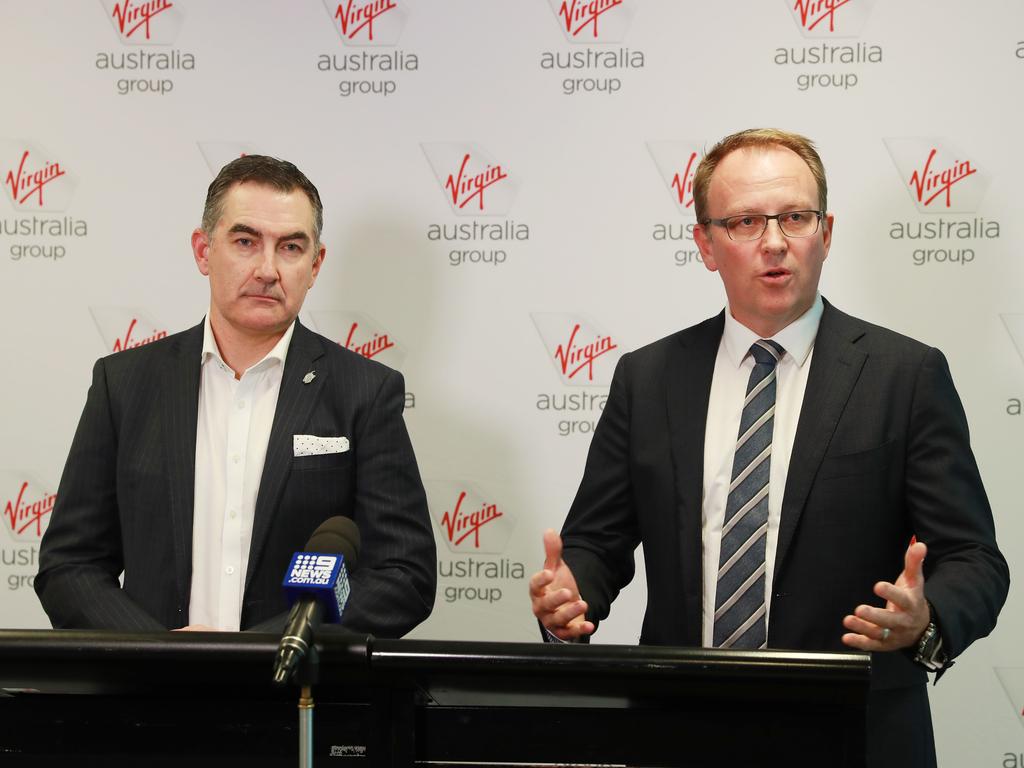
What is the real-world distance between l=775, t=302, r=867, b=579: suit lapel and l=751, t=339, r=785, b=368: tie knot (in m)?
0.08

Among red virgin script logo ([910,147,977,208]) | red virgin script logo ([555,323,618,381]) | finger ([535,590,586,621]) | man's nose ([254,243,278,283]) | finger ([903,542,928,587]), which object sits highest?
red virgin script logo ([910,147,977,208])

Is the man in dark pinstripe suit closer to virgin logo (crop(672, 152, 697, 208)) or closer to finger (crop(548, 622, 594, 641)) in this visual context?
finger (crop(548, 622, 594, 641))

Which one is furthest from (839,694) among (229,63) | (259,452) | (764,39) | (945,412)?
(229,63)

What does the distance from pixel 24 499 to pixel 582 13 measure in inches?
91.3

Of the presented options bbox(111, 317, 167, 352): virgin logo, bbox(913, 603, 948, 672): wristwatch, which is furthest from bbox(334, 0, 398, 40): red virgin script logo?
bbox(913, 603, 948, 672): wristwatch

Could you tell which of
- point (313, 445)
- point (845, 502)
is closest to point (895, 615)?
point (845, 502)

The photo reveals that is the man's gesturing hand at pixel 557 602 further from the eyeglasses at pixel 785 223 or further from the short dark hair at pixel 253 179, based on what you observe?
the short dark hair at pixel 253 179

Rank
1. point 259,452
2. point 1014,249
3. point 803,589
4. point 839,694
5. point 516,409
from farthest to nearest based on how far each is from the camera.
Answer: point 516,409, point 1014,249, point 259,452, point 803,589, point 839,694

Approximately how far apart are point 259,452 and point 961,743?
2.20 m

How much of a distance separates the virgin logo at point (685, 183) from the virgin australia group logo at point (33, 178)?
6.27 feet

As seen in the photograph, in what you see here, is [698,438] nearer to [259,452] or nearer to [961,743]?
[259,452]

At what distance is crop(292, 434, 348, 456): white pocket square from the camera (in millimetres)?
2477

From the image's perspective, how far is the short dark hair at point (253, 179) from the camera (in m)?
2.62

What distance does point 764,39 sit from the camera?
3275 millimetres
